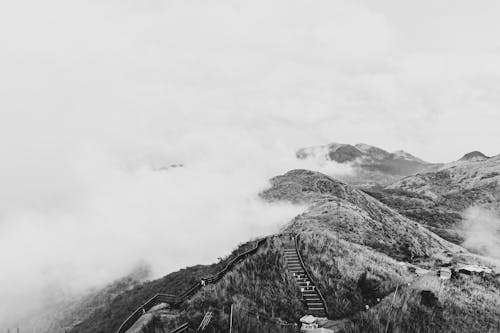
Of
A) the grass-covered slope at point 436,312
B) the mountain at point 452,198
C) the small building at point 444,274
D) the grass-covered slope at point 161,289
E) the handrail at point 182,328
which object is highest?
the mountain at point 452,198

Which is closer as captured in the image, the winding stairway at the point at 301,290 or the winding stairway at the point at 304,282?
the winding stairway at the point at 301,290

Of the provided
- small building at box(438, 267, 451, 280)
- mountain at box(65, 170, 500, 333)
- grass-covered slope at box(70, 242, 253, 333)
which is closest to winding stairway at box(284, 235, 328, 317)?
mountain at box(65, 170, 500, 333)

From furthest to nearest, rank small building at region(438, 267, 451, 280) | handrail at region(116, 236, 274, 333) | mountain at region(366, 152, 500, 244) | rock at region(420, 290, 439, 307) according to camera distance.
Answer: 1. mountain at region(366, 152, 500, 244)
2. small building at region(438, 267, 451, 280)
3. rock at region(420, 290, 439, 307)
4. handrail at region(116, 236, 274, 333)

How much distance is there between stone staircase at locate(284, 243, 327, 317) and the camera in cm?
2003

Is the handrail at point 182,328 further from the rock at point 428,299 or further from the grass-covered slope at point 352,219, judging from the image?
the grass-covered slope at point 352,219

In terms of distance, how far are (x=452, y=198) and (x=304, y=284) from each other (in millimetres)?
151149

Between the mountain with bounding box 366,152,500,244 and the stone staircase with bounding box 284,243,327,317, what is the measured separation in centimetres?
8539

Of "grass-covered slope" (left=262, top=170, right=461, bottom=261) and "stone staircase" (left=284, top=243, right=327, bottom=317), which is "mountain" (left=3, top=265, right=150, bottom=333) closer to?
"grass-covered slope" (left=262, top=170, right=461, bottom=261)

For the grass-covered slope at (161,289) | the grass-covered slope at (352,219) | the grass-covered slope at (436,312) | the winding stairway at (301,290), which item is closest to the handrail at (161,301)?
the winding stairway at (301,290)

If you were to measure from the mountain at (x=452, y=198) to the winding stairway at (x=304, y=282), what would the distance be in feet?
279

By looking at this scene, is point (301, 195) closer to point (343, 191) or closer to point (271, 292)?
point (343, 191)

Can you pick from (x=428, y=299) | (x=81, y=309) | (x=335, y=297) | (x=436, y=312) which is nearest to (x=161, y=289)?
(x=335, y=297)

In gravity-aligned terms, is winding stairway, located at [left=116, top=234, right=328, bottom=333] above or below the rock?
above

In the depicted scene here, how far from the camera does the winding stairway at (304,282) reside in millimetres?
20047
